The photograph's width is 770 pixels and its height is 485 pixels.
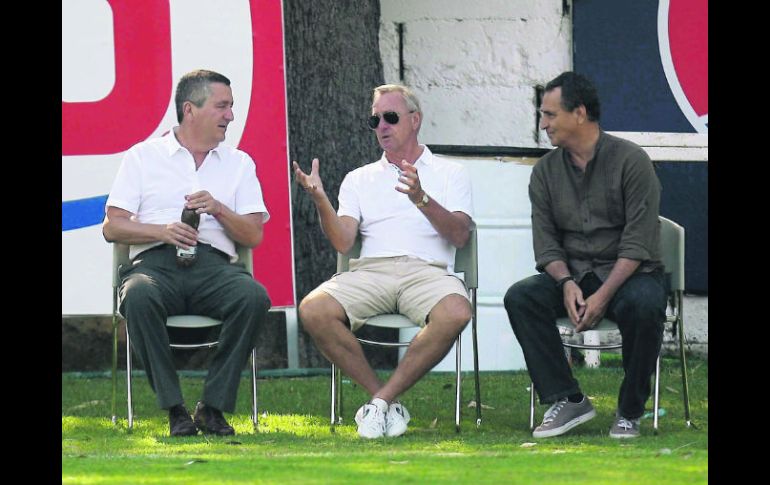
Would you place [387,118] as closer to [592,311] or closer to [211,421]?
[592,311]

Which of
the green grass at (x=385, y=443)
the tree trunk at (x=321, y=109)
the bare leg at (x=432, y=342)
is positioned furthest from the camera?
the tree trunk at (x=321, y=109)

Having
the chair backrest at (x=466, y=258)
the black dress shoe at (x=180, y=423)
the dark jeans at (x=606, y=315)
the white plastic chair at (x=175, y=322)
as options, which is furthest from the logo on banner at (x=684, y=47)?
the black dress shoe at (x=180, y=423)

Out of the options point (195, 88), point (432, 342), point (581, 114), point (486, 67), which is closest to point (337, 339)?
point (432, 342)

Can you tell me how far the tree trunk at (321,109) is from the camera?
8.12 meters

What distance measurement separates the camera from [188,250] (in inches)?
248

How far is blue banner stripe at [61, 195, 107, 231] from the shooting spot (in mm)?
7746

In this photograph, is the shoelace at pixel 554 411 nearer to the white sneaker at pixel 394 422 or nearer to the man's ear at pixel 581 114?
the white sneaker at pixel 394 422

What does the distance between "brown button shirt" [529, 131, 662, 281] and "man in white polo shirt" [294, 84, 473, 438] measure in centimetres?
39

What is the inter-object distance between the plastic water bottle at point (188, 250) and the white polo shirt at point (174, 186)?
168mm

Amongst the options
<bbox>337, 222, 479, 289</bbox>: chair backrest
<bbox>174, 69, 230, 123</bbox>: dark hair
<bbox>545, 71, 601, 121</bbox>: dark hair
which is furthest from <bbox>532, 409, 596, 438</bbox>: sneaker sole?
<bbox>174, 69, 230, 123</bbox>: dark hair

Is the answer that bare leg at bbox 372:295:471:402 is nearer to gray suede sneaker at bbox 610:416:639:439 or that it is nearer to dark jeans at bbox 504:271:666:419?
dark jeans at bbox 504:271:666:419
